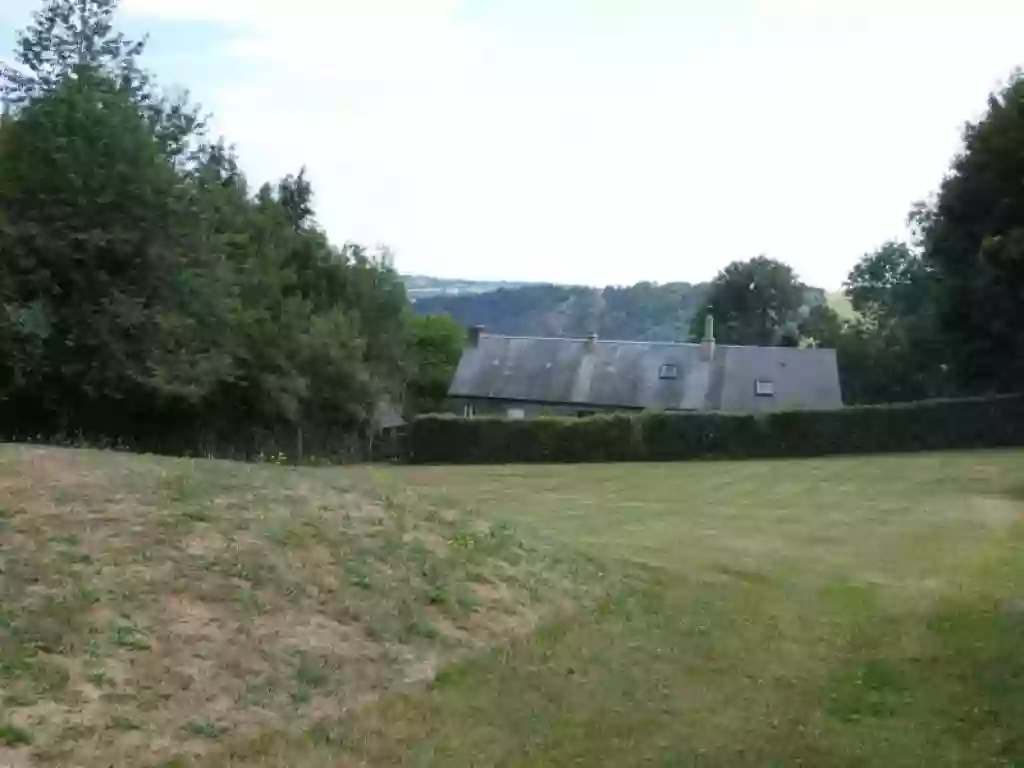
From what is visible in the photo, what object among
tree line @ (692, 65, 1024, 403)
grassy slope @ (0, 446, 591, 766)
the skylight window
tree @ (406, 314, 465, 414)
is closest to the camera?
grassy slope @ (0, 446, 591, 766)

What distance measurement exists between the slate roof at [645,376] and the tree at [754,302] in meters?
11.9

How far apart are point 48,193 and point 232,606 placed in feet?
74.9

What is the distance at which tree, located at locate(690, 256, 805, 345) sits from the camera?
58.9 meters

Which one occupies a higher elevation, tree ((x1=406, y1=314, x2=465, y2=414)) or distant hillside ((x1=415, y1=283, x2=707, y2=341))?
distant hillside ((x1=415, y1=283, x2=707, y2=341))

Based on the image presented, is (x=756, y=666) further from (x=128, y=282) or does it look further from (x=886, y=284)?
(x=886, y=284)

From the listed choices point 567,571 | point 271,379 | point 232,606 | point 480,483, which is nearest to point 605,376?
point 271,379

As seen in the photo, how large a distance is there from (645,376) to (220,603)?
39.1 meters

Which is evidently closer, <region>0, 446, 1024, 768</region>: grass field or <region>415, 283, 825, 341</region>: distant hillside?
<region>0, 446, 1024, 768</region>: grass field

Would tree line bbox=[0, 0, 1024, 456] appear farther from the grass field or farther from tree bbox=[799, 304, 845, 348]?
the grass field

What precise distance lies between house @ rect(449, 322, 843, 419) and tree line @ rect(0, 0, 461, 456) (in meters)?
11.3

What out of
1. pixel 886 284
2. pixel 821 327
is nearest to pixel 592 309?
pixel 821 327

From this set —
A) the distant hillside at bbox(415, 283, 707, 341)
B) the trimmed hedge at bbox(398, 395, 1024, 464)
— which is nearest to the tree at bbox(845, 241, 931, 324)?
the distant hillside at bbox(415, 283, 707, 341)

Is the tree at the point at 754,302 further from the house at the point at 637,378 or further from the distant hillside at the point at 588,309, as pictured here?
the house at the point at 637,378

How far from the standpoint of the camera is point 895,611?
9.62 meters
